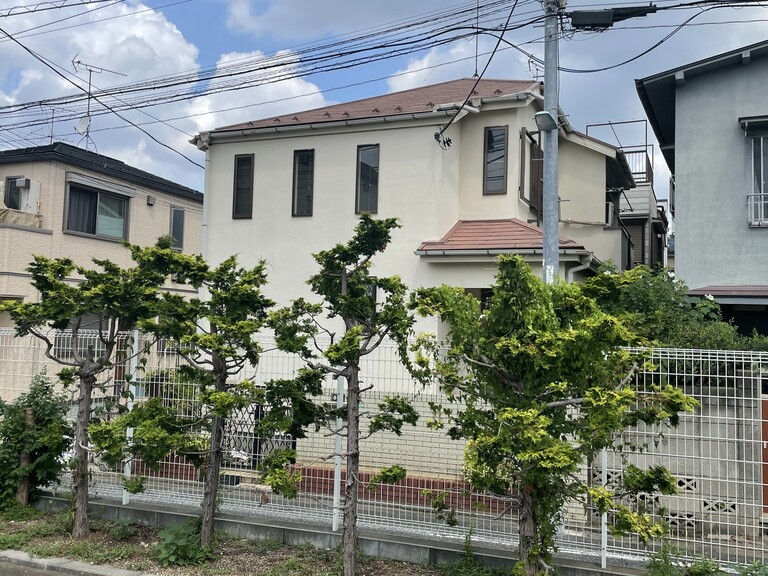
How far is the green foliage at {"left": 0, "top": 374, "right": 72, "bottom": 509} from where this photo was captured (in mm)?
7102

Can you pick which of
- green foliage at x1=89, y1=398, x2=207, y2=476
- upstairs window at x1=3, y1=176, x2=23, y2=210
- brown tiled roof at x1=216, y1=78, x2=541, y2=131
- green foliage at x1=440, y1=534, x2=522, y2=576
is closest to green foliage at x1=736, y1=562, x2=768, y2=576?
green foliage at x1=440, y1=534, x2=522, y2=576

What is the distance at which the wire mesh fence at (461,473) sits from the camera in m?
5.34

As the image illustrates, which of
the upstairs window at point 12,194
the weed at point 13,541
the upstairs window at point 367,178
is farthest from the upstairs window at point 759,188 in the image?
the upstairs window at point 12,194

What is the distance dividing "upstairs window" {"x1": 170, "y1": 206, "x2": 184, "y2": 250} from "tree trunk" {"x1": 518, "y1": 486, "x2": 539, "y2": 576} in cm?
1753

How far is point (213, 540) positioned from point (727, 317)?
852 cm

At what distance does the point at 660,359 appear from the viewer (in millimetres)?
5438

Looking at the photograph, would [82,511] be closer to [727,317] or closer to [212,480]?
[212,480]

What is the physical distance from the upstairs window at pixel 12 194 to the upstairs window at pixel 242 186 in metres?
7.15

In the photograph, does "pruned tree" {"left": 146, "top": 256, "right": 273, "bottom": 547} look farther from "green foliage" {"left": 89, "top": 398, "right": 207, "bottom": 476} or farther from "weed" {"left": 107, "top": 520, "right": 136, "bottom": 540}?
"weed" {"left": 107, "top": 520, "right": 136, "bottom": 540}

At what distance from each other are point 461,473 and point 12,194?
1521cm

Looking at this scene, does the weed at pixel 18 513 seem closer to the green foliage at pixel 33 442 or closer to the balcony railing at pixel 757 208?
the green foliage at pixel 33 442

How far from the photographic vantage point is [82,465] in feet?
21.5

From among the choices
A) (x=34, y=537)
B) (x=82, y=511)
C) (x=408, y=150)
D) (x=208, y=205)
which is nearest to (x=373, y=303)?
(x=82, y=511)

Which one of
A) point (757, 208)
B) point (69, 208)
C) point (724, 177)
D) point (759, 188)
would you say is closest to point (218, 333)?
point (724, 177)
